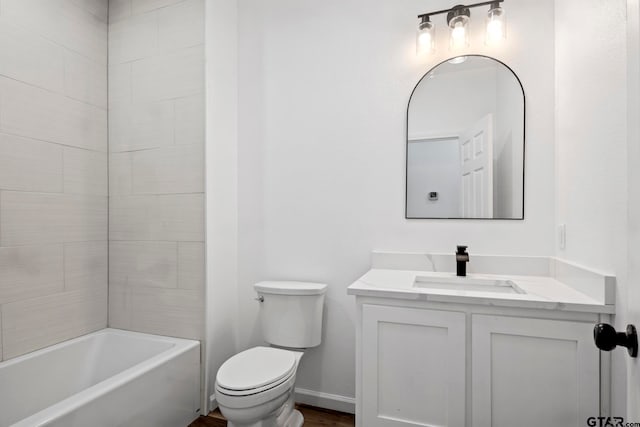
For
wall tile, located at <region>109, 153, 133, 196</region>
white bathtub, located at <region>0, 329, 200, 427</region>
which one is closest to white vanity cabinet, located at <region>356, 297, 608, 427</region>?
white bathtub, located at <region>0, 329, 200, 427</region>

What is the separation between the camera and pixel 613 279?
1.20 meters

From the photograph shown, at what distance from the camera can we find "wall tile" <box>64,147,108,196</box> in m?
2.07

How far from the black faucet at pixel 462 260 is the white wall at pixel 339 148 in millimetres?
151

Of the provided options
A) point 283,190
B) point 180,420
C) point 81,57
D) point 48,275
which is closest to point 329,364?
point 180,420

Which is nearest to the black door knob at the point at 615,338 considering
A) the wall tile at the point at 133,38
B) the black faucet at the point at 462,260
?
the black faucet at the point at 462,260

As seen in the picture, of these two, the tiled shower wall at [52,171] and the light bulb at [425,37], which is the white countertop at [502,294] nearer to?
the light bulb at [425,37]

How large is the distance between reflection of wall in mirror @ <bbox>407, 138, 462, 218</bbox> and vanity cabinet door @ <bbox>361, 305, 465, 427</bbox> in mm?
722

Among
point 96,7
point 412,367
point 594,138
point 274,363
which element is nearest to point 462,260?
point 412,367

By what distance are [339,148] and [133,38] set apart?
151 centimetres

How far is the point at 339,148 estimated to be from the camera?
2.14 m

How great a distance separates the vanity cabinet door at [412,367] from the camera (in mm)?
1375

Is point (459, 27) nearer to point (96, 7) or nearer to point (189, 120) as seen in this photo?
point (189, 120)

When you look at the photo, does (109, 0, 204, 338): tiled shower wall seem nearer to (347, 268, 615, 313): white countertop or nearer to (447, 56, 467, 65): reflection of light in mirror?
(347, 268, 615, 313): white countertop

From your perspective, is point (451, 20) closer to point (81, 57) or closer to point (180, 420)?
point (81, 57)
